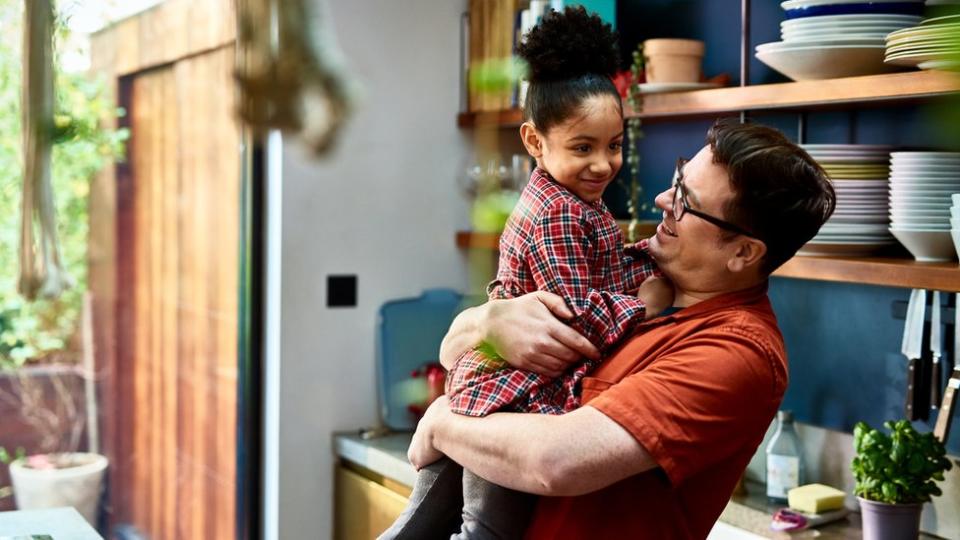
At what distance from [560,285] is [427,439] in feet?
0.89

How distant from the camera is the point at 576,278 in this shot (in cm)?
136

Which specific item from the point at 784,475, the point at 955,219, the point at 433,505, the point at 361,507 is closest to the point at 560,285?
the point at 433,505

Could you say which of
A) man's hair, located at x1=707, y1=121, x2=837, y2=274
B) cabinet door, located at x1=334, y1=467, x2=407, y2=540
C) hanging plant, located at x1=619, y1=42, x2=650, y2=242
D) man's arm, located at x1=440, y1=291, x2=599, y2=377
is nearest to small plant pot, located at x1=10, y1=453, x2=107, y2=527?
cabinet door, located at x1=334, y1=467, x2=407, y2=540

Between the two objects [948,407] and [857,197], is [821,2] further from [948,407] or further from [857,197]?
[948,407]

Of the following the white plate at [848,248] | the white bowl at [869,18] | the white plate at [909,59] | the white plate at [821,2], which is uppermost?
the white plate at [821,2]

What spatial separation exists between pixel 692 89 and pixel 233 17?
2319mm

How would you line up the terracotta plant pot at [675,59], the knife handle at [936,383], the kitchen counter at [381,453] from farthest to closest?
the kitchen counter at [381,453] < the terracotta plant pot at [675,59] < the knife handle at [936,383]

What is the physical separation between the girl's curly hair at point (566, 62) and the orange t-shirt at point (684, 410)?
0.97 feet

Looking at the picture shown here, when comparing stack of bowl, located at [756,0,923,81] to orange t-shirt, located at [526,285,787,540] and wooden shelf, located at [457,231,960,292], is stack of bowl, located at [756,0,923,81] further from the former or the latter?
orange t-shirt, located at [526,285,787,540]

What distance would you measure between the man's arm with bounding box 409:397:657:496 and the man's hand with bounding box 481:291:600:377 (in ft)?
0.25

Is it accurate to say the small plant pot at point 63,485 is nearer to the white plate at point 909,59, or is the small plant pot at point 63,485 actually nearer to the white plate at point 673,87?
the white plate at point 673,87

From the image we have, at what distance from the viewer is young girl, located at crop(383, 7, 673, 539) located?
1327 mm

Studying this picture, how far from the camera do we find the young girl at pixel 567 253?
4.36 ft

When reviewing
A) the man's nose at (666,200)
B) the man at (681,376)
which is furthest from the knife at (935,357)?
the man's nose at (666,200)
